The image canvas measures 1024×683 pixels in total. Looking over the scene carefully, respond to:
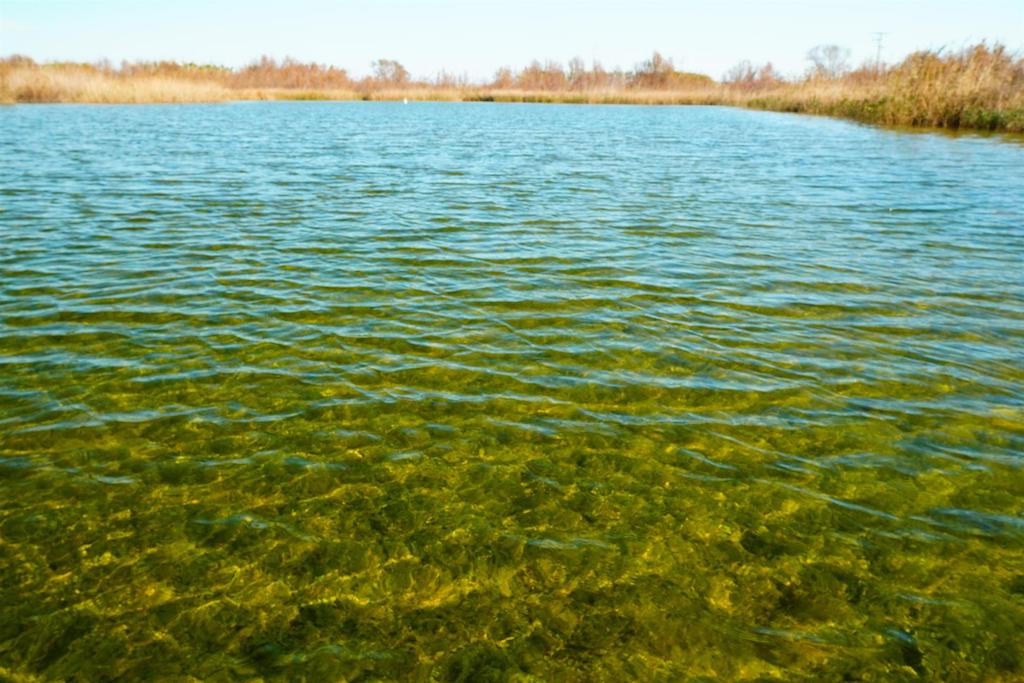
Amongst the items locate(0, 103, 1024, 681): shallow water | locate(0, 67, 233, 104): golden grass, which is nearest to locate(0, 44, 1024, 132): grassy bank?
locate(0, 67, 233, 104): golden grass

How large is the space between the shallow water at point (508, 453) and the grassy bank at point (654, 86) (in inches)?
832

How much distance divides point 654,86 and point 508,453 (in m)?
82.4

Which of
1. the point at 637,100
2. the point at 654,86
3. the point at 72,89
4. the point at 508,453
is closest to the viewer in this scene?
the point at 508,453

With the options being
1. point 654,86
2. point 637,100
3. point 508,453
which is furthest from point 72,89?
point 654,86

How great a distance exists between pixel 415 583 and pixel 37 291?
23.3 feet

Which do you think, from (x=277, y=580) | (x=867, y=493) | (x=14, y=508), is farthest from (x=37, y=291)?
(x=867, y=493)

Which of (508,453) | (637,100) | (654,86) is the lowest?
(508,453)

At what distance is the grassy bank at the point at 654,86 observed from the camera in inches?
1098

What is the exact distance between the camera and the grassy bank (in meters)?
27.9

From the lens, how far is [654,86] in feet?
260

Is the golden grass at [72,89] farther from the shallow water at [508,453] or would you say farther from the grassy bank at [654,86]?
the shallow water at [508,453]

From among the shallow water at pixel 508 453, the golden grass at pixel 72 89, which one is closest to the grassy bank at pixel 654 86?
the golden grass at pixel 72 89

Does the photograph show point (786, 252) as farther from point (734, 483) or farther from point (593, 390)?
point (734, 483)

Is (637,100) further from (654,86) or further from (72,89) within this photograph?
(72,89)
